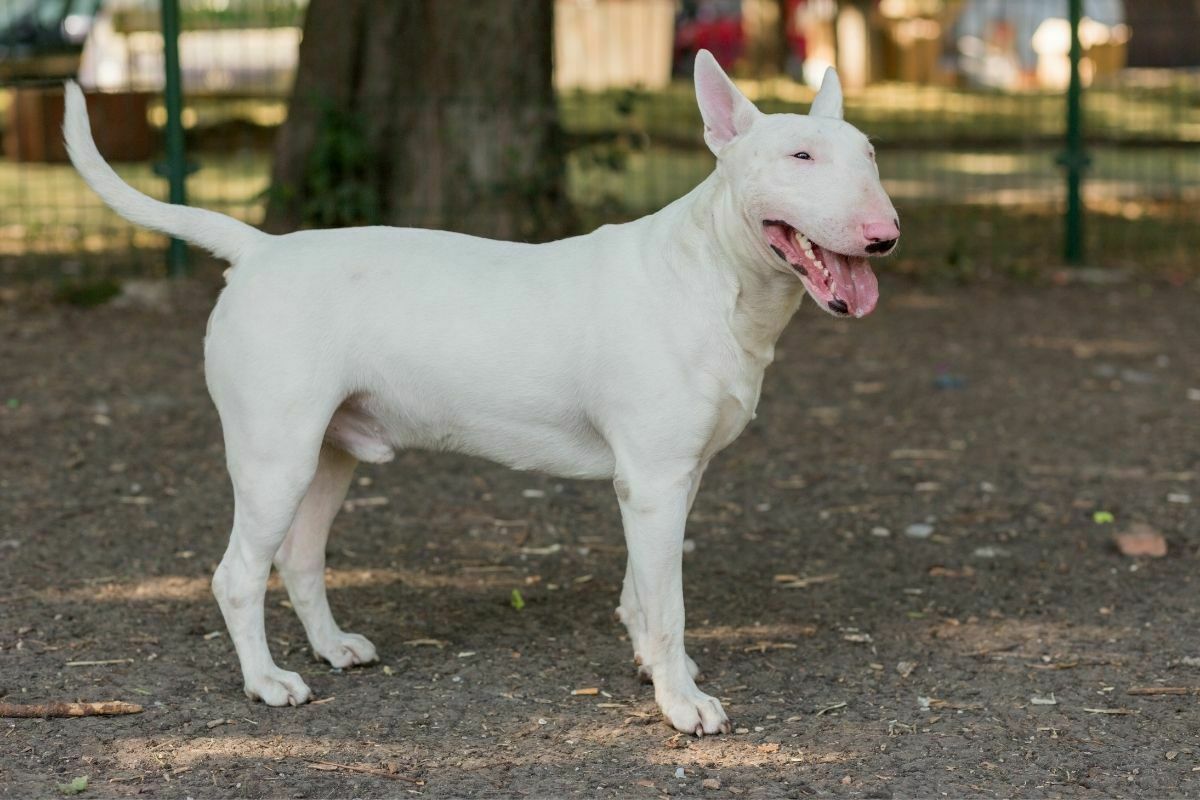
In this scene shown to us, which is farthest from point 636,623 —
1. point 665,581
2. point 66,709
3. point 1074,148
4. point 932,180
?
point 932,180

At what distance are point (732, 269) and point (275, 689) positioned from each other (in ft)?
5.25

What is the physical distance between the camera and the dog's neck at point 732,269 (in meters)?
3.87

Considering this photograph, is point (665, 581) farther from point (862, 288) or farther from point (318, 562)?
point (318, 562)

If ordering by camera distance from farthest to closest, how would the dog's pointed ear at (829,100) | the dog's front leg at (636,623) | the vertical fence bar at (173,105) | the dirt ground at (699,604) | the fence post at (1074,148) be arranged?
the fence post at (1074,148) → the vertical fence bar at (173,105) → the dog's front leg at (636,623) → the dog's pointed ear at (829,100) → the dirt ground at (699,604)

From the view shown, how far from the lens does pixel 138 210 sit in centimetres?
414

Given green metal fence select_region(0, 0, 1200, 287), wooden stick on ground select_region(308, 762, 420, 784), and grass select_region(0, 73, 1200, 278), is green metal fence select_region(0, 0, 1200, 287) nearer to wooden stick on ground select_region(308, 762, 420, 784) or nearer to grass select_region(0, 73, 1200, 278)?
grass select_region(0, 73, 1200, 278)

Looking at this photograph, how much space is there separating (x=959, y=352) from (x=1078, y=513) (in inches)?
101

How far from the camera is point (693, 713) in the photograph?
3984 millimetres

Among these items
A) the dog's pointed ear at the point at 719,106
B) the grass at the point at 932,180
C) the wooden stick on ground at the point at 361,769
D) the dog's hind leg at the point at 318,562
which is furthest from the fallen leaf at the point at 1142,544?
the grass at the point at 932,180

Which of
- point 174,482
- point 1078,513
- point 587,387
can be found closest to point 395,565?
point 174,482

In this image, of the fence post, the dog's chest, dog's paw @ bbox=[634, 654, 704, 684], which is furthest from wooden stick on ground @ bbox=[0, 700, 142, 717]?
the fence post

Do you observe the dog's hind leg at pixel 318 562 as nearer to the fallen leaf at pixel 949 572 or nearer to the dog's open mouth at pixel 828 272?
the dog's open mouth at pixel 828 272

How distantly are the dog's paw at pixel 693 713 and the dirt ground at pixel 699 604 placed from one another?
0.14 ft

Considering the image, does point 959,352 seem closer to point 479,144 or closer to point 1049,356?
point 1049,356
